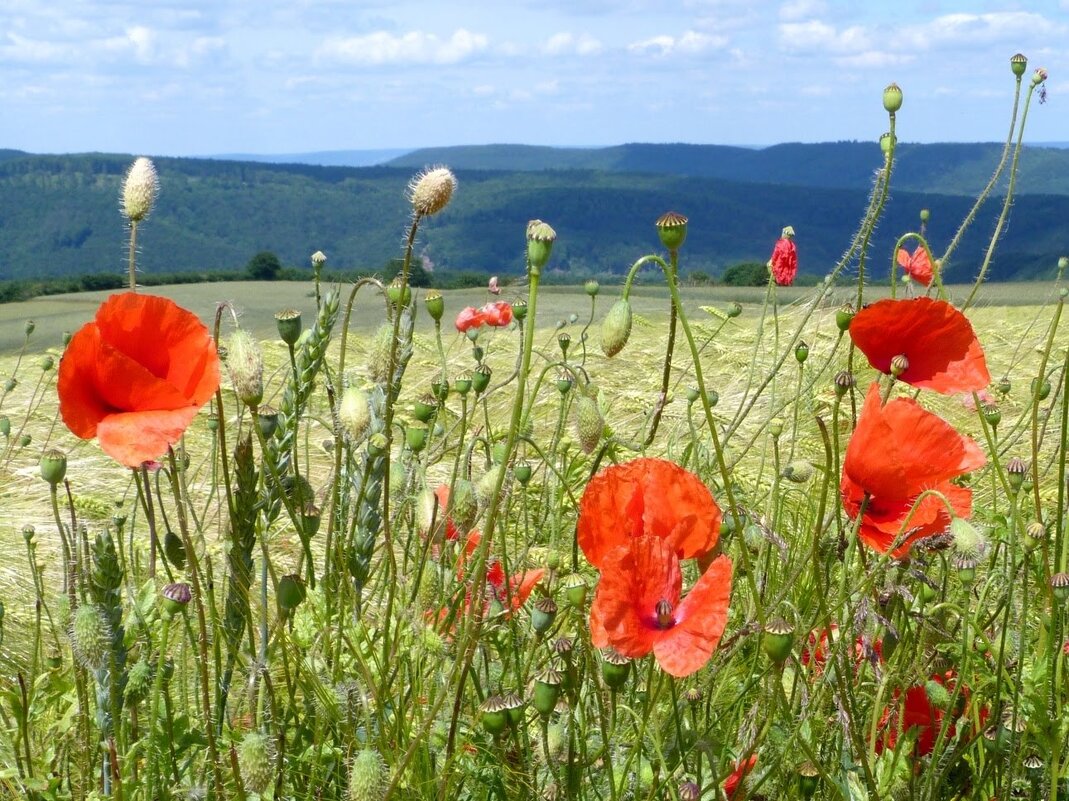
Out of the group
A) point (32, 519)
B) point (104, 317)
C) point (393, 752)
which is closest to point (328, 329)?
point (104, 317)

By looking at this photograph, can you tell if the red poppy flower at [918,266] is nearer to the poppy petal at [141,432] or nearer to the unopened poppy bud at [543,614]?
the unopened poppy bud at [543,614]

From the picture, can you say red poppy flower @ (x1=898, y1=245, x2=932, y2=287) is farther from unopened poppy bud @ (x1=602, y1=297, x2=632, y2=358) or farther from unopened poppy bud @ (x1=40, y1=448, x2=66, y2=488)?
unopened poppy bud @ (x1=40, y1=448, x2=66, y2=488)

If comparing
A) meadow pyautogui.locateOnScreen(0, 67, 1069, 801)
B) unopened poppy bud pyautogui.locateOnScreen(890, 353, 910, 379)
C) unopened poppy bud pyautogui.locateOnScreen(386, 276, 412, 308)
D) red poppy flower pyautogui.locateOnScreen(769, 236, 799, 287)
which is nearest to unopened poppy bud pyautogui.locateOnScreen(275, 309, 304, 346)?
meadow pyautogui.locateOnScreen(0, 67, 1069, 801)

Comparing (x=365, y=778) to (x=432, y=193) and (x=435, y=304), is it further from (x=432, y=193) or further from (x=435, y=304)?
(x=435, y=304)

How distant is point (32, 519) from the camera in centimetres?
438

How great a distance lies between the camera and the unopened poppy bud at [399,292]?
64.2 inches

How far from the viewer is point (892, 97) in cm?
219

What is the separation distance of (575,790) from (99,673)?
678 millimetres

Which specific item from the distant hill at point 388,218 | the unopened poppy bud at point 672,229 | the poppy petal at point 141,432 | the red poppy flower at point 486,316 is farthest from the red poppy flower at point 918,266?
the distant hill at point 388,218

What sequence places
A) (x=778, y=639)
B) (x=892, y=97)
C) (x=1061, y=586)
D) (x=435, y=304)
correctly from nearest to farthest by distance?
(x=778, y=639) → (x=1061, y=586) → (x=435, y=304) → (x=892, y=97)

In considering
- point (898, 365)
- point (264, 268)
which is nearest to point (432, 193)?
point (898, 365)

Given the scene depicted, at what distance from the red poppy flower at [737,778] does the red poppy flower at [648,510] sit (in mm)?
334

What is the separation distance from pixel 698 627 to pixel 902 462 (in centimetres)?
48

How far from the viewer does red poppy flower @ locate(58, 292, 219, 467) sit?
1.38 m
